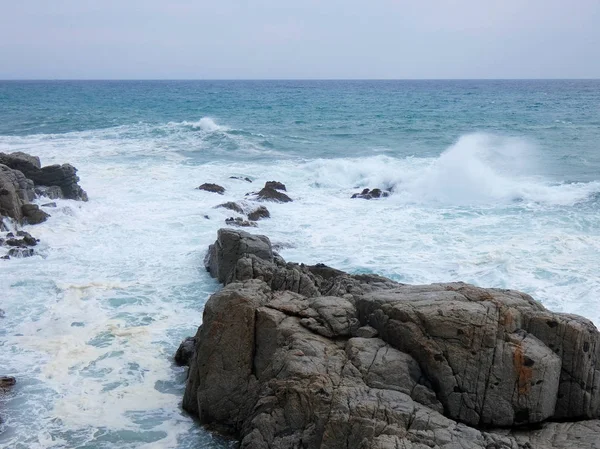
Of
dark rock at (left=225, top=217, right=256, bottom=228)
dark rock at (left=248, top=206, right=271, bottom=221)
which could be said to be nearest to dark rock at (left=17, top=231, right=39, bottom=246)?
dark rock at (left=225, top=217, right=256, bottom=228)

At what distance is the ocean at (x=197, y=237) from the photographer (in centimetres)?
1194

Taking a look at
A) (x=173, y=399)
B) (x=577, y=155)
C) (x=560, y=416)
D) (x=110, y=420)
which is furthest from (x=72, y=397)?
(x=577, y=155)

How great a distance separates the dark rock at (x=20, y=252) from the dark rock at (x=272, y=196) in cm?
1037

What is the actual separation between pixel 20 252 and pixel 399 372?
47.1 feet

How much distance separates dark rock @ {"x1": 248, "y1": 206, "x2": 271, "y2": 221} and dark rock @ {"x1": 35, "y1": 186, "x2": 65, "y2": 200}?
8.03 m

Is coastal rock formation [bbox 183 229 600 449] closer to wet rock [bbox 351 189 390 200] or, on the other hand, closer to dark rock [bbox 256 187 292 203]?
dark rock [bbox 256 187 292 203]

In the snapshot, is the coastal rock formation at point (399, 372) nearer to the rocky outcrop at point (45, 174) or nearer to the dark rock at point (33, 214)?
the dark rock at point (33, 214)

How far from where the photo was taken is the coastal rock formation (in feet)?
28.0

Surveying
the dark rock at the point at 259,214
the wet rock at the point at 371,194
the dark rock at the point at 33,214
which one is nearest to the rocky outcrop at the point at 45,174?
the dark rock at the point at 33,214

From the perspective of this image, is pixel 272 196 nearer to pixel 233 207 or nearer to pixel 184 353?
pixel 233 207

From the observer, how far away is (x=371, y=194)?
96.9 ft

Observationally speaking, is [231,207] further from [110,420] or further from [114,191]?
[110,420]

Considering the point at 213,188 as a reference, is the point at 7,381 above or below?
below

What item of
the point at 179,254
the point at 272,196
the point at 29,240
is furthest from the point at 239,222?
the point at 29,240
